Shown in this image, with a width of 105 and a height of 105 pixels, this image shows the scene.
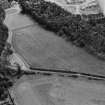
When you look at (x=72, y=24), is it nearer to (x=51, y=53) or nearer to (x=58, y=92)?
(x=51, y=53)

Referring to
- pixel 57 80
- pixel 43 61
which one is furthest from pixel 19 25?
pixel 57 80

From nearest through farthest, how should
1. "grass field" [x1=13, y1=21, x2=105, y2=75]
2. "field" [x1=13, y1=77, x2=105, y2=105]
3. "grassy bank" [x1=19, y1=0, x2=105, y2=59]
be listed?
"field" [x1=13, y1=77, x2=105, y2=105]
"grass field" [x1=13, y1=21, x2=105, y2=75]
"grassy bank" [x1=19, y1=0, x2=105, y2=59]

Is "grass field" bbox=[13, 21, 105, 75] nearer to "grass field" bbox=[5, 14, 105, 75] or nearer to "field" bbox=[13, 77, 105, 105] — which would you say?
"grass field" bbox=[5, 14, 105, 75]

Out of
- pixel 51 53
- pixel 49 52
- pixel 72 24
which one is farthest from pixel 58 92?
pixel 72 24

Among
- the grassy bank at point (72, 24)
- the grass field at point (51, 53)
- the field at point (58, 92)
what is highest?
the grassy bank at point (72, 24)

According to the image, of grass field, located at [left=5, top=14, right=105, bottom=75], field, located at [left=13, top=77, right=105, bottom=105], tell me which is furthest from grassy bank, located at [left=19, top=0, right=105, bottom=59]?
field, located at [left=13, top=77, right=105, bottom=105]

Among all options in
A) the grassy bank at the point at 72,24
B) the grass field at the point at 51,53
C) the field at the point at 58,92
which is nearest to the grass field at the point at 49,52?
the grass field at the point at 51,53

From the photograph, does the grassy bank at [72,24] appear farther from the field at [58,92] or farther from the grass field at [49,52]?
the field at [58,92]

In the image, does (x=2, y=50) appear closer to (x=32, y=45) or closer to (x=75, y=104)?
(x=32, y=45)
